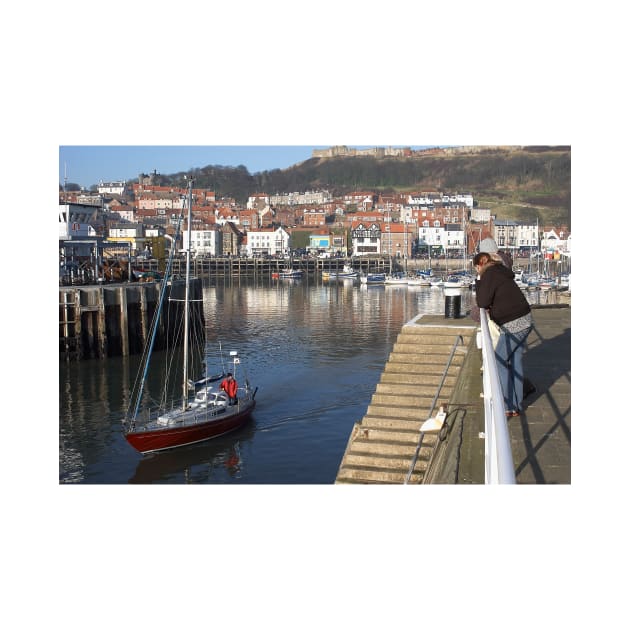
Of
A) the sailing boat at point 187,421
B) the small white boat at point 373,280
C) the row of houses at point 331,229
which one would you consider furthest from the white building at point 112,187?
the sailing boat at point 187,421

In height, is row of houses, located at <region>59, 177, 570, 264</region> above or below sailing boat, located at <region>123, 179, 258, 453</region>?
above

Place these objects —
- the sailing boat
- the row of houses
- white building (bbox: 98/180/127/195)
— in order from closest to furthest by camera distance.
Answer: the sailing boat < the row of houses < white building (bbox: 98/180/127/195)

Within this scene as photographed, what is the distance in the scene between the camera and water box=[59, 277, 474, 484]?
51.6 ft

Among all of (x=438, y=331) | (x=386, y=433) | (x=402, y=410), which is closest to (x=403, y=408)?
(x=402, y=410)

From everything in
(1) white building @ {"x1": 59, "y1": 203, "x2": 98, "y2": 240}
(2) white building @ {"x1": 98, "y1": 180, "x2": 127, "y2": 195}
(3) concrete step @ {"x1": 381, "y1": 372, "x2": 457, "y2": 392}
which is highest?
(2) white building @ {"x1": 98, "y1": 180, "x2": 127, "y2": 195}

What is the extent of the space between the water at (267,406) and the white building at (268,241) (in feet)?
278

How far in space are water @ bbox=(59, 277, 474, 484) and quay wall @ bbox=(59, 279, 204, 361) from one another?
2.80ft

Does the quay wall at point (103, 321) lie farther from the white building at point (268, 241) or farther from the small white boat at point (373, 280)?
the white building at point (268, 241)

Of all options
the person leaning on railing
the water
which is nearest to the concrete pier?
the person leaning on railing

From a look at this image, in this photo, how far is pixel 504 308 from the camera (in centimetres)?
633

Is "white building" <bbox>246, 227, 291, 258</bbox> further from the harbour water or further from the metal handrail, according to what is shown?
the metal handrail

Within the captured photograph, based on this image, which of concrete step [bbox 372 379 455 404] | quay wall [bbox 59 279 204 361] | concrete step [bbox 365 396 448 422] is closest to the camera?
concrete step [bbox 365 396 448 422]

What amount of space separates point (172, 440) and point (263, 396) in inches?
237

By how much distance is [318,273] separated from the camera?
10550 centimetres
